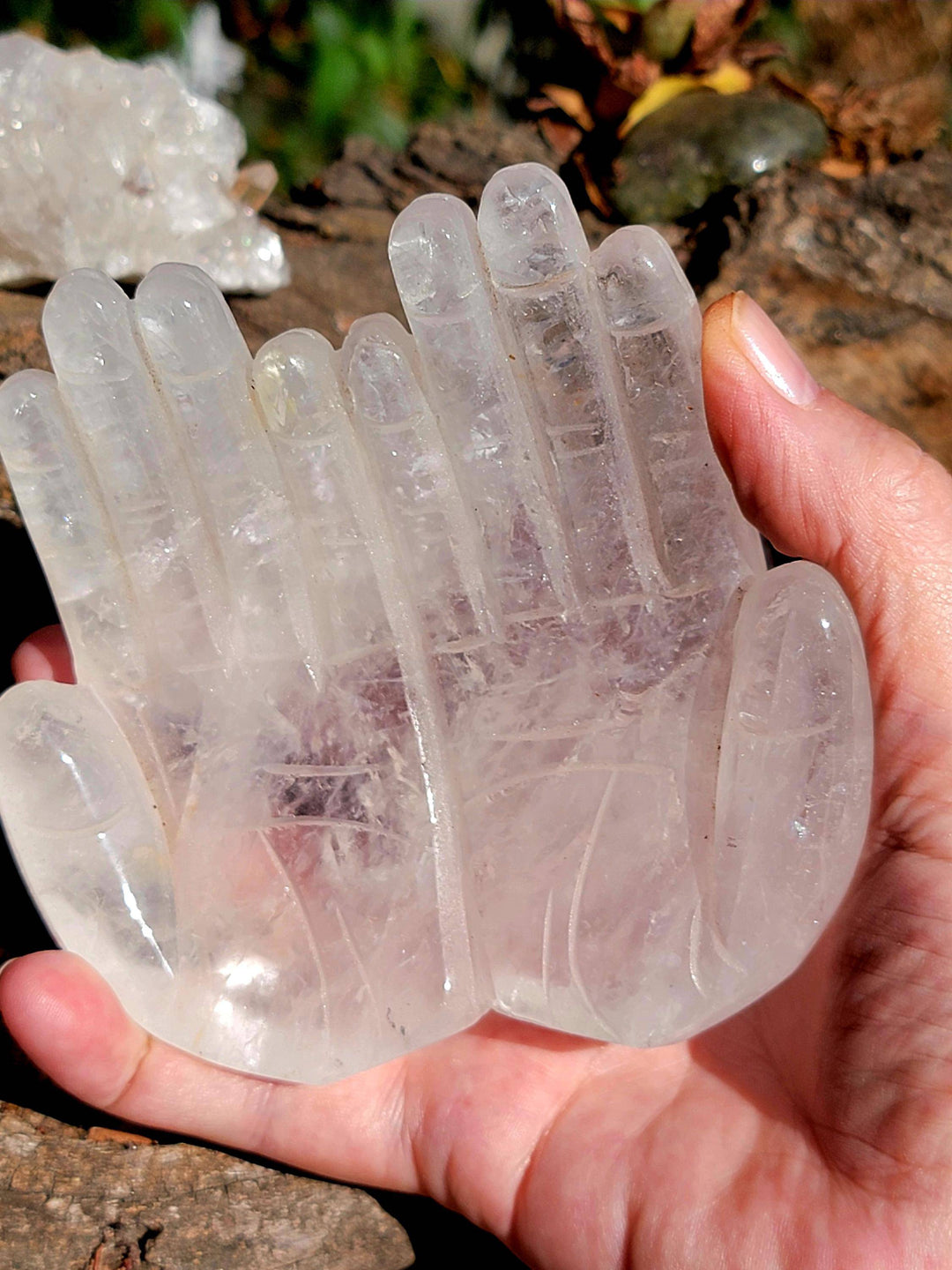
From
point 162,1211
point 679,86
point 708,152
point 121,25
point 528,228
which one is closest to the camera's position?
point 528,228

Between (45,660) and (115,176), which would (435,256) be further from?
(115,176)

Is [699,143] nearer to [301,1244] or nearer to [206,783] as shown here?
[206,783]

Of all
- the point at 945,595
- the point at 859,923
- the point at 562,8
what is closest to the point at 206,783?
the point at 859,923

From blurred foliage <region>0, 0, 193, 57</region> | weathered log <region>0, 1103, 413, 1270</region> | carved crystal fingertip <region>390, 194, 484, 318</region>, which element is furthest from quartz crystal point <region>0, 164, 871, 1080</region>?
blurred foliage <region>0, 0, 193, 57</region>

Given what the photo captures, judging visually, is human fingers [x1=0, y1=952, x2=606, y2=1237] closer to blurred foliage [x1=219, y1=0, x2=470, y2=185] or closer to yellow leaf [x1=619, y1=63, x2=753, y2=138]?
yellow leaf [x1=619, y1=63, x2=753, y2=138]

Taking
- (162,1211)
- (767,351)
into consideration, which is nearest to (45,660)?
(162,1211)

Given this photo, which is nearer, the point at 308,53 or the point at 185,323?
the point at 185,323

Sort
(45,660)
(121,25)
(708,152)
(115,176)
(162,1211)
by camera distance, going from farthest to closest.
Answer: (121,25) → (708,152) → (115,176) → (45,660) → (162,1211)

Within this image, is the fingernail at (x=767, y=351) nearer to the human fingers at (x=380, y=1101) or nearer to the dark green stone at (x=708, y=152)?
the human fingers at (x=380, y=1101)

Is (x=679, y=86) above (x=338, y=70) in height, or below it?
above
